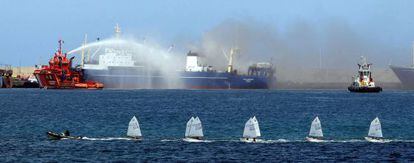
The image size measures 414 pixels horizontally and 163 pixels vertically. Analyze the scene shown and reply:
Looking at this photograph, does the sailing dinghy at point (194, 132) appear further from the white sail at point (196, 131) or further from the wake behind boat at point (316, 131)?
the wake behind boat at point (316, 131)

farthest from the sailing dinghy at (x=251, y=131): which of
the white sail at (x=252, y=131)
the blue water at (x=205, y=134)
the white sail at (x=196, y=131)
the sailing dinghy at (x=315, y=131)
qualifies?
the sailing dinghy at (x=315, y=131)

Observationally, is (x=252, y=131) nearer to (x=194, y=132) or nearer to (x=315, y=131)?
(x=194, y=132)

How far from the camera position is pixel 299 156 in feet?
206

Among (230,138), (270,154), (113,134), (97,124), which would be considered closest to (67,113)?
(97,124)

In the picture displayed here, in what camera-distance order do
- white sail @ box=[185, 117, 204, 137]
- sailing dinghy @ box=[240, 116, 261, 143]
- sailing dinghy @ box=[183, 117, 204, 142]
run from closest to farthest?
sailing dinghy @ box=[240, 116, 261, 143], white sail @ box=[185, 117, 204, 137], sailing dinghy @ box=[183, 117, 204, 142]

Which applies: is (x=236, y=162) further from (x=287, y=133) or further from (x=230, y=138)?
(x=287, y=133)

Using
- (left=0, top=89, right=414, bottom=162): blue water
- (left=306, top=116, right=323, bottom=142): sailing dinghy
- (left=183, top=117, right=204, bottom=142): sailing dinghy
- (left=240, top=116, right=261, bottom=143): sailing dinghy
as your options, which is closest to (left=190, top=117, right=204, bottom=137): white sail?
(left=183, top=117, right=204, bottom=142): sailing dinghy

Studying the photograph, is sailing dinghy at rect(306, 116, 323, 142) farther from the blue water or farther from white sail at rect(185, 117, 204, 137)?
white sail at rect(185, 117, 204, 137)

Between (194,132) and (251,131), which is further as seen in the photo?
(194,132)

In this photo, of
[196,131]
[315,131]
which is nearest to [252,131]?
[196,131]

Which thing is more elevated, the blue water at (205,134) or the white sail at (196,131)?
the white sail at (196,131)

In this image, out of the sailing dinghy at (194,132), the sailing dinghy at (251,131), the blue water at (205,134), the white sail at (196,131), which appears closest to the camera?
the blue water at (205,134)

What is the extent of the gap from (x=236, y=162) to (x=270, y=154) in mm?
5950

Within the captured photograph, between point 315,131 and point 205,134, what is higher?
point 315,131
